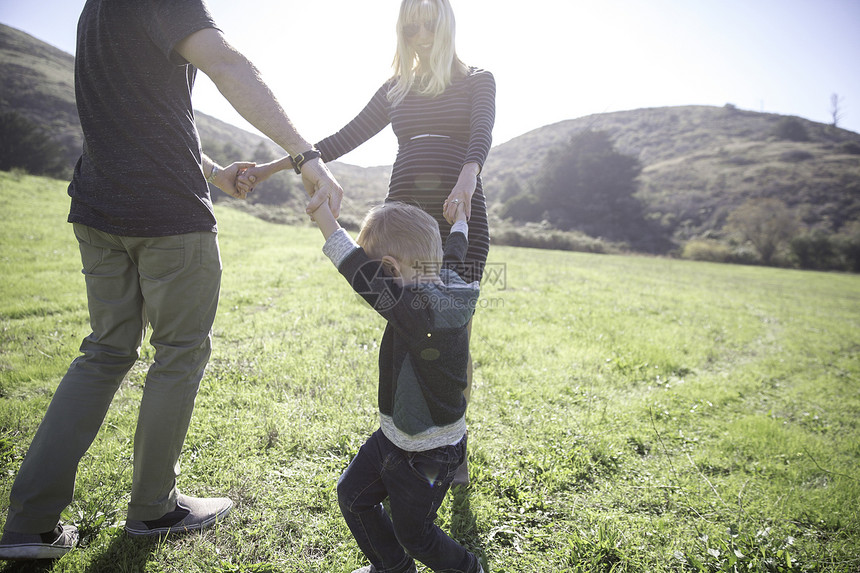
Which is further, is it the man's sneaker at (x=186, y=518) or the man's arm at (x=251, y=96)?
the man's sneaker at (x=186, y=518)

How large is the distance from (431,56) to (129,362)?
7.05ft

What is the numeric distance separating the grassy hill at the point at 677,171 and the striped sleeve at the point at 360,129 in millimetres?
25440

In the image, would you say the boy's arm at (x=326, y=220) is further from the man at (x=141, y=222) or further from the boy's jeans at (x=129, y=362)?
the boy's jeans at (x=129, y=362)

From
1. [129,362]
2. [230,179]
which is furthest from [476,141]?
[129,362]

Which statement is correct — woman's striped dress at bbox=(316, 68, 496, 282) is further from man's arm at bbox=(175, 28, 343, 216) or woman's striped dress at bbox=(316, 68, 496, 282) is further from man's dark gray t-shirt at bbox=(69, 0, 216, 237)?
man's dark gray t-shirt at bbox=(69, 0, 216, 237)

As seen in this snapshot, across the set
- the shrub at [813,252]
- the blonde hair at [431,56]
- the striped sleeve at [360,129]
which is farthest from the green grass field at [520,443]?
the shrub at [813,252]

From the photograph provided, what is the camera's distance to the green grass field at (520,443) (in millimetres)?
2018

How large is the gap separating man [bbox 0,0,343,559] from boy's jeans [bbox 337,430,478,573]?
0.84 meters

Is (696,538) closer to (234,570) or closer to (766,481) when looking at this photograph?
(766,481)

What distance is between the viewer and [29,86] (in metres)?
44.5

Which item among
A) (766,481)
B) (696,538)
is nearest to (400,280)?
(696,538)

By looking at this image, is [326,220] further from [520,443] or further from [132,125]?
[520,443]

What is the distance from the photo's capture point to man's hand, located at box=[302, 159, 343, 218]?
156cm

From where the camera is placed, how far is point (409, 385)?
1.57m
